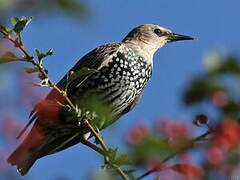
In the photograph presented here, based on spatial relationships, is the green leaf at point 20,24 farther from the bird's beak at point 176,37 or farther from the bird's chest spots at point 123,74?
the bird's beak at point 176,37

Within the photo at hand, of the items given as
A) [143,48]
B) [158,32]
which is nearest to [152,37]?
[158,32]

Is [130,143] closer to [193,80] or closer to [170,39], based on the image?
[193,80]

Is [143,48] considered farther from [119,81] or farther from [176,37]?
[119,81]

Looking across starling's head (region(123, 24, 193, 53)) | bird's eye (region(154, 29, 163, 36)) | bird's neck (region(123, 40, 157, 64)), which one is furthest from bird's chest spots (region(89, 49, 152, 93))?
bird's eye (region(154, 29, 163, 36))

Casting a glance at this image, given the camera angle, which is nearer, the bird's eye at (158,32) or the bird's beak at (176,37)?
the bird's beak at (176,37)

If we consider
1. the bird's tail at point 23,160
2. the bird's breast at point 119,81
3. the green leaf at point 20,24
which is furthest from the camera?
the bird's breast at point 119,81

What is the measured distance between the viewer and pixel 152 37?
9.45 metres

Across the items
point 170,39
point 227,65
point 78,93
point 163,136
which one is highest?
point 227,65

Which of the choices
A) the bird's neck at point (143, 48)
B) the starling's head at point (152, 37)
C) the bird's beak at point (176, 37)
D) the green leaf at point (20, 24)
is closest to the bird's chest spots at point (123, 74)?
the bird's neck at point (143, 48)

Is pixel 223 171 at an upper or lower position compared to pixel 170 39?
upper

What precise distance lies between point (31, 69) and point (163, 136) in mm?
1460

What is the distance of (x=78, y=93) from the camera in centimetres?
757

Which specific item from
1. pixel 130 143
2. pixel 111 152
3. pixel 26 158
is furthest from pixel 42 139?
pixel 130 143

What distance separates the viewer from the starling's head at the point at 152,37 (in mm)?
9209
